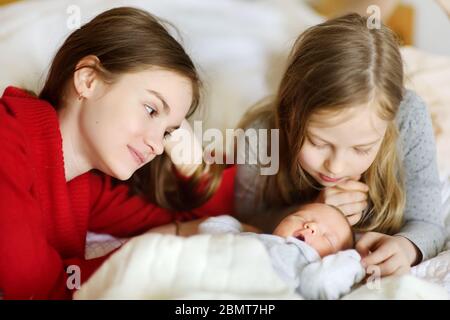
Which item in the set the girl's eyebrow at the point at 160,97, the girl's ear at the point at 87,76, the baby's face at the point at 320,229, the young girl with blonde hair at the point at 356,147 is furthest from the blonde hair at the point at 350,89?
the girl's ear at the point at 87,76

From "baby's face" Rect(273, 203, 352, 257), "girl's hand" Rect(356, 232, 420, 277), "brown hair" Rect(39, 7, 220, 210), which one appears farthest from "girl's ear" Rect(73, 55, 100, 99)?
"girl's hand" Rect(356, 232, 420, 277)

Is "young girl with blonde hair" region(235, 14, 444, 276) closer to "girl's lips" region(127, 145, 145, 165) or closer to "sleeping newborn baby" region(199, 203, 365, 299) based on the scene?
"sleeping newborn baby" region(199, 203, 365, 299)

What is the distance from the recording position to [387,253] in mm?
1034

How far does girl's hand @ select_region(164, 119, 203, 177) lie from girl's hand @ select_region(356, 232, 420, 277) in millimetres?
390

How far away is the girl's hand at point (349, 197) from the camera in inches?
45.1

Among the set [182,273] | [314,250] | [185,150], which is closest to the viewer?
[182,273]

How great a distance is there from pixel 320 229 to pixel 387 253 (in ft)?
0.40

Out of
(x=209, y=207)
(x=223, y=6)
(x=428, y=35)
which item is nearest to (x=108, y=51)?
(x=209, y=207)

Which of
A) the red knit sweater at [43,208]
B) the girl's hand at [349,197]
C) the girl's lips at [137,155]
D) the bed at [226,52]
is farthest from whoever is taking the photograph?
the bed at [226,52]

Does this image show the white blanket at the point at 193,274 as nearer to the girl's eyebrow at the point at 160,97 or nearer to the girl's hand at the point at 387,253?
the girl's hand at the point at 387,253

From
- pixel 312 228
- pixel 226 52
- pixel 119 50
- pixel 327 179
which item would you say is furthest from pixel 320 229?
pixel 226 52

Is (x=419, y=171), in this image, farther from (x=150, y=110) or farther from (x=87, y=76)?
(x=87, y=76)

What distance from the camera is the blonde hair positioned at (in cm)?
100
